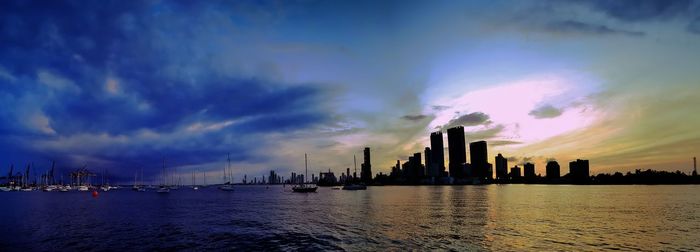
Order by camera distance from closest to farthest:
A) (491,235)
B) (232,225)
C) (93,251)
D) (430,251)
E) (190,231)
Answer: (430,251) < (93,251) < (491,235) < (190,231) < (232,225)

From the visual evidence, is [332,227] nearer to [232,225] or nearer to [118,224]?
[232,225]

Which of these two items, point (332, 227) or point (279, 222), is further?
point (279, 222)

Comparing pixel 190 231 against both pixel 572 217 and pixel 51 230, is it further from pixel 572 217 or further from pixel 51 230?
pixel 572 217

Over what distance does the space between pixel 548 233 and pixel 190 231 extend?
50773 mm

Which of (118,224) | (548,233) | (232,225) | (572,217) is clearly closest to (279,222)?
(232,225)

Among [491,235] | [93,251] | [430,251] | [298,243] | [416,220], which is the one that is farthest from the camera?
[416,220]

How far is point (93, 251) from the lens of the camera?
43.4 meters

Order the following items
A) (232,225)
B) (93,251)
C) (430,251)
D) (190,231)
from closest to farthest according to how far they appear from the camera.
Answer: (430,251), (93,251), (190,231), (232,225)

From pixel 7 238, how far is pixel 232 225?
2948 centimetres

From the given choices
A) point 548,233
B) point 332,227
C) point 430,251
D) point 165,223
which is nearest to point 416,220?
point 332,227

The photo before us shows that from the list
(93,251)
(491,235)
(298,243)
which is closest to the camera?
(93,251)

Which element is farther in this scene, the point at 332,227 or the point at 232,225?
the point at 232,225

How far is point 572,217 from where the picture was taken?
7331 centimetres

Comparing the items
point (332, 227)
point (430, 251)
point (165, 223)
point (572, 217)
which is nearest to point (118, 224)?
point (165, 223)
